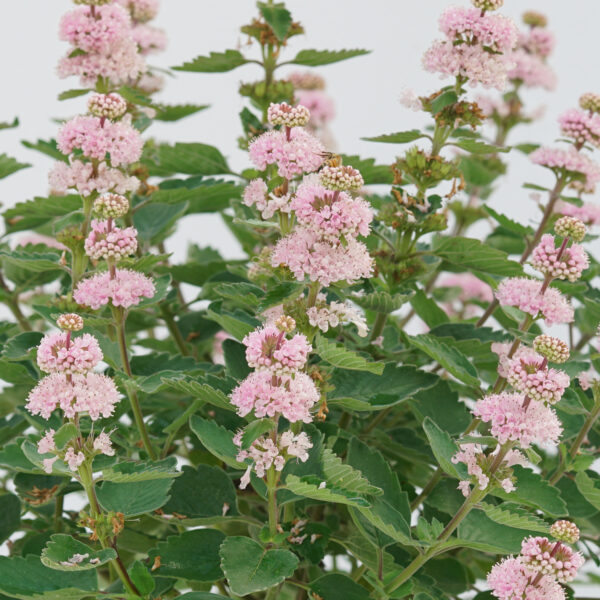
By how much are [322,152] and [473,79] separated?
0.37 m

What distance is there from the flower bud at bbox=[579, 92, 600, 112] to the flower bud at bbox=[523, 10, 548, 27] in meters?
0.91

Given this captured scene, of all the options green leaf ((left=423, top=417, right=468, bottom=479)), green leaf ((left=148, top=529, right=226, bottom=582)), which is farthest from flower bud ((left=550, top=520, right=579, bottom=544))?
green leaf ((left=148, top=529, right=226, bottom=582))

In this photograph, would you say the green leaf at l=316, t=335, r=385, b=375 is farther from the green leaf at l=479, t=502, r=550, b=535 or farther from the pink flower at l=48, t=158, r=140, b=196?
the pink flower at l=48, t=158, r=140, b=196

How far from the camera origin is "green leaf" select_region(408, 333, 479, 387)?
129cm

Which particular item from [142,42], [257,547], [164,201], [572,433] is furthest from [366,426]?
[142,42]

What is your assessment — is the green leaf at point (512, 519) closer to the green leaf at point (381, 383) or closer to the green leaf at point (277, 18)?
the green leaf at point (381, 383)

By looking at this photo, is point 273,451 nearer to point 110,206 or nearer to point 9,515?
point 110,206

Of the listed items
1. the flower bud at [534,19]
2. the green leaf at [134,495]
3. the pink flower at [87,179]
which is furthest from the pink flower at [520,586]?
the flower bud at [534,19]

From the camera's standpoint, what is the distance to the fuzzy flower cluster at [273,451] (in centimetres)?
108

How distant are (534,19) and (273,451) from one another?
186 centimetres

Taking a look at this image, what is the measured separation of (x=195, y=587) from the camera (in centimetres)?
147

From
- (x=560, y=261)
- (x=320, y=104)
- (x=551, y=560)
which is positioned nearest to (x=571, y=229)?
(x=560, y=261)

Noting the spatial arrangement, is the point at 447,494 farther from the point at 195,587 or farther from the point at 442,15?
the point at 442,15

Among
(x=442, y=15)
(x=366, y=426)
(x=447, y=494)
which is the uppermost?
(x=442, y=15)
